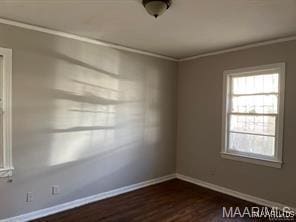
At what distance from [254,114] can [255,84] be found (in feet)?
1.65

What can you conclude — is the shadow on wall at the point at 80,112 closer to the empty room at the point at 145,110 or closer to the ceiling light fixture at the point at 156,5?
the empty room at the point at 145,110

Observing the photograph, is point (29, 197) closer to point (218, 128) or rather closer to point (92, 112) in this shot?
point (92, 112)

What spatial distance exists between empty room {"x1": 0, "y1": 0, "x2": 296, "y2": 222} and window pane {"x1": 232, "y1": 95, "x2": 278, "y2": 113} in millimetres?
17

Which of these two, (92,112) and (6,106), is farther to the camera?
(92,112)

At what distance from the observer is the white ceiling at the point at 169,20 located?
242cm

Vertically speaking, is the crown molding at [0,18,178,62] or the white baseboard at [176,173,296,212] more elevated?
the crown molding at [0,18,178,62]

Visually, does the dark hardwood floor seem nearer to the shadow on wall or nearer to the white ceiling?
the shadow on wall

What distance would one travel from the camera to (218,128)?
170 inches

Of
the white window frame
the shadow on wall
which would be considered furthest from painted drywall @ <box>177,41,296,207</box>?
the white window frame

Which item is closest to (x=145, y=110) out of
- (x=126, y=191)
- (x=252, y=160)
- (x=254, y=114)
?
(x=126, y=191)

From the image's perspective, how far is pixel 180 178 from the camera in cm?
499

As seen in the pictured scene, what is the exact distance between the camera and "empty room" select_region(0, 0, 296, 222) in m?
2.89

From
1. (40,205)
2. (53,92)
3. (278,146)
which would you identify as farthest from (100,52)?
(278,146)

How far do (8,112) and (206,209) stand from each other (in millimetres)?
3087
